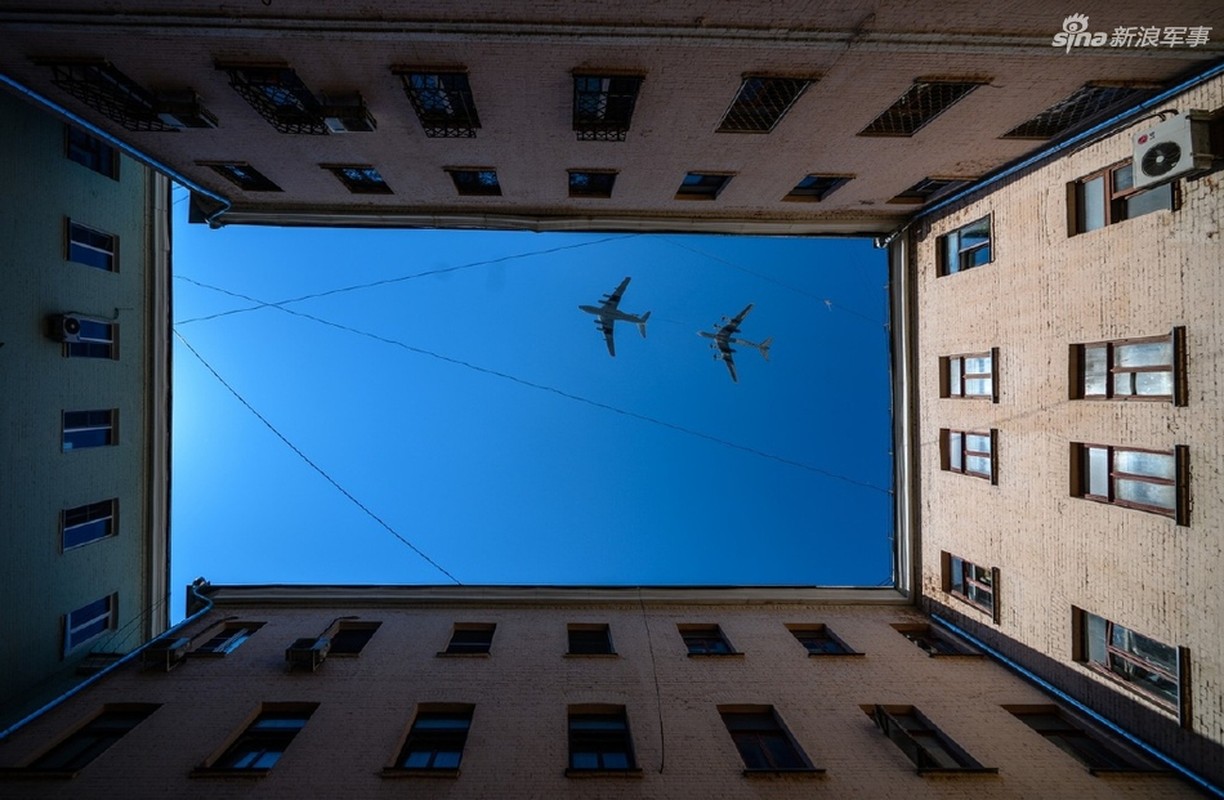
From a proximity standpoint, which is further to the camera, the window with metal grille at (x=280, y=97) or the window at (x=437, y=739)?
the window with metal grille at (x=280, y=97)

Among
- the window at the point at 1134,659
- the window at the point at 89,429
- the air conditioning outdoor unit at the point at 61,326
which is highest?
the air conditioning outdoor unit at the point at 61,326

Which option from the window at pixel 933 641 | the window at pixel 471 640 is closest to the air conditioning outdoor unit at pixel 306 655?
the window at pixel 471 640

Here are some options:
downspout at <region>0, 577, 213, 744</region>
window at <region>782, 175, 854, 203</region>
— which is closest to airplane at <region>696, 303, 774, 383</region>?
window at <region>782, 175, 854, 203</region>

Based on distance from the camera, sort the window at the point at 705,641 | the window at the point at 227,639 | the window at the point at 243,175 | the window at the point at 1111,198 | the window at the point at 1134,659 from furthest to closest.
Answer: the window at the point at 243,175 → the window at the point at 705,641 → the window at the point at 227,639 → the window at the point at 1111,198 → the window at the point at 1134,659

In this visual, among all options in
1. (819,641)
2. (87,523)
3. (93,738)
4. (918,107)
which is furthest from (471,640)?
(918,107)

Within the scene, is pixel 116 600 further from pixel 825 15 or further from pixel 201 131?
pixel 825 15

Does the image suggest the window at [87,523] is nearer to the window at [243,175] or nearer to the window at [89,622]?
the window at [89,622]

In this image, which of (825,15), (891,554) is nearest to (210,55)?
(825,15)

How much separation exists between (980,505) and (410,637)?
1544 cm

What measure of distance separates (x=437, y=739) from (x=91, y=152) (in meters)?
16.6

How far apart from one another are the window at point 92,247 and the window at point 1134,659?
24.6m

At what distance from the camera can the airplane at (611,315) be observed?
82.0 ft

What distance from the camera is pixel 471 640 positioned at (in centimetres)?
1514

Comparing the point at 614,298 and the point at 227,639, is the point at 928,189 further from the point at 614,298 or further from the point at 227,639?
the point at 227,639
